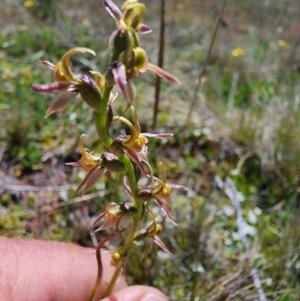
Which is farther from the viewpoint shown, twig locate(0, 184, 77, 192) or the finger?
twig locate(0, 184, 77, 192)

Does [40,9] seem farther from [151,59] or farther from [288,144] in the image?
[288,144]

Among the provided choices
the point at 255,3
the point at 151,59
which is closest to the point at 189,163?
the point at 151,59

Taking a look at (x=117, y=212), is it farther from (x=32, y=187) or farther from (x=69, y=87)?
(x=32, y=187)

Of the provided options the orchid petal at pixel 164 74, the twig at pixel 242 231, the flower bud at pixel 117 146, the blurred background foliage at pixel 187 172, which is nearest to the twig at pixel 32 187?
the blurred background foliage at pixel 187 172

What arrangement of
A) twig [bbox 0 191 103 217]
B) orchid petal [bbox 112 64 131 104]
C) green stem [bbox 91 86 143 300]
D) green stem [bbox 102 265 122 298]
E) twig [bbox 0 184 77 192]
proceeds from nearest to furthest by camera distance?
orchid petal [bbox 112 64 131 104], green stem [bbox 91 86 143 300], green stem [bbox 102 265 122 298], twig [bbox 0 191 103 217], twig [bbox 0 184 77 192]

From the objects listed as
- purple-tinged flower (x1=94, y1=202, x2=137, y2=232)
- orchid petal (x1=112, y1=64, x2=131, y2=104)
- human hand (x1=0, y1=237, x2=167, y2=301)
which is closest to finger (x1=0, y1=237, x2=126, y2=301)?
human hand (x1=0, y1=237, x2=167, y2=301)

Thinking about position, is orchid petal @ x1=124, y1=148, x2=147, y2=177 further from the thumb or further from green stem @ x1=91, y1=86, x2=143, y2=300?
the thumb
